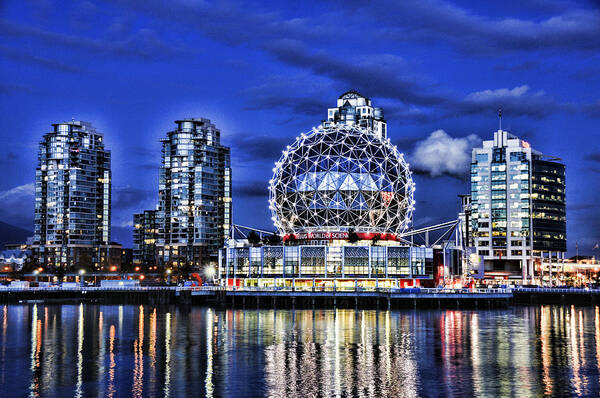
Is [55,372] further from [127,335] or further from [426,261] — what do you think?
[426,261]

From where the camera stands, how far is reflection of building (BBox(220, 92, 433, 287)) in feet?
444

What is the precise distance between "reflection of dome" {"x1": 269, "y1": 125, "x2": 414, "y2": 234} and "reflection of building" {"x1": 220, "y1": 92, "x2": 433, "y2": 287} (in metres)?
0.19

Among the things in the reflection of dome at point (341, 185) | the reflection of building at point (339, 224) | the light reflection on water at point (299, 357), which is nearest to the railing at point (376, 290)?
the reflection of building at point (339, 224)

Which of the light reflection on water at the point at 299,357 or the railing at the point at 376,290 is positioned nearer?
the light reflection on water at the point at 299,357

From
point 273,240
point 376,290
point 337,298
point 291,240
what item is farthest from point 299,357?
point 273,240

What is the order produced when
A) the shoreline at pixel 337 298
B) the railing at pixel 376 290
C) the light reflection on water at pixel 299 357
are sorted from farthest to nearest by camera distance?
the railing at pixel 376 290 < the shoreline at pixel 337 298 < the light reflection on water at pixel 299 357

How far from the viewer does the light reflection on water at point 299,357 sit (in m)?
42.0

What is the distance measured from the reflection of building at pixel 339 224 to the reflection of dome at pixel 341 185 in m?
0.19

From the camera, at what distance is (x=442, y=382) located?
144ft

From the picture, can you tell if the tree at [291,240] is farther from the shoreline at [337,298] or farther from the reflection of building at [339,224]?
the shoreline at [337,298]

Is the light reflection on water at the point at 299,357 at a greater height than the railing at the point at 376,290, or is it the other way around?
the railing at the point at 376,290

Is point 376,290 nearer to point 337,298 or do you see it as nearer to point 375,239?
point 337,298

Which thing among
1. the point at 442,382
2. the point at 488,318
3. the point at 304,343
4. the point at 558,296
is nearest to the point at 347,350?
the point at 304,343

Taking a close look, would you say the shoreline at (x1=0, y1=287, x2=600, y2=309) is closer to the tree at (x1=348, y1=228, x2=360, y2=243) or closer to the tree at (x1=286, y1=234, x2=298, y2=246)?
the tree at (x1=348, y1=228, x2=360, y2=243)
